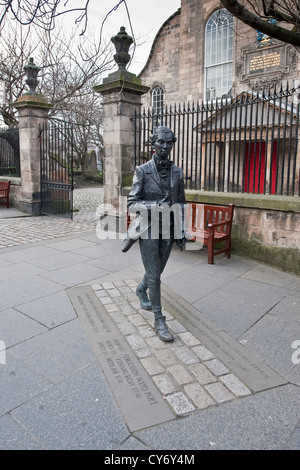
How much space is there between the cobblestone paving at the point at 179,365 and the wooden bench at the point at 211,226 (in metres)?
2.20

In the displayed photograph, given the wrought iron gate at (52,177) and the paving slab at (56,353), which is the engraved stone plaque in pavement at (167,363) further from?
the wrought iron gate at (52,177)

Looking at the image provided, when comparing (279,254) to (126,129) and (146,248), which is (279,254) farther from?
(126,129)

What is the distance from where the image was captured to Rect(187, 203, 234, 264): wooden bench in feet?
19.4

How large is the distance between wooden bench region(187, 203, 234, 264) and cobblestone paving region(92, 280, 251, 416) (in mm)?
2202

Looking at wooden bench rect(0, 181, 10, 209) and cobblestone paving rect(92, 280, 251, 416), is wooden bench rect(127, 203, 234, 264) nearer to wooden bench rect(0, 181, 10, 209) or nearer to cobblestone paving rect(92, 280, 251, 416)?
cobblestone paving rect(92, 280, 251, 416)

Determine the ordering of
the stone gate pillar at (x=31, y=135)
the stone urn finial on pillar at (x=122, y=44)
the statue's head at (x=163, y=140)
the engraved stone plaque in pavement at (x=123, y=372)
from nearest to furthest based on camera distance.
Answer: the engraved stone plaque in pavement at (x=123, y=372), the statue's head at (x=163, y=140), the stone urn finial on pillar at (x=122, y=44), the stone gate pillar at (x=31, y=135)

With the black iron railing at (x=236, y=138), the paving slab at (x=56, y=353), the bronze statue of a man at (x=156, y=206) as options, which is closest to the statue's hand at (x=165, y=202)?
the bronze statue of a man at (x=156, y=206)

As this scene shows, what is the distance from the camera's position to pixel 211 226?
5.77m

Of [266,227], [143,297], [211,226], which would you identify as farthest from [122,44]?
[143,297]

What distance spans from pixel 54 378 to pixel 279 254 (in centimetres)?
431

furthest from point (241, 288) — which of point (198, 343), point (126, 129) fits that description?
point (126, 129)

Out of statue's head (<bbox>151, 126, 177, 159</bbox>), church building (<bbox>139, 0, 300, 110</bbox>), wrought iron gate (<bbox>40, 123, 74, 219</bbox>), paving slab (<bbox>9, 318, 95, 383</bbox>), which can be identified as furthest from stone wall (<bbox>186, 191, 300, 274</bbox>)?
church building (<bbox>139, 0, 300, 110</bbox>)

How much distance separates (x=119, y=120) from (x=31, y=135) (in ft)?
13.5

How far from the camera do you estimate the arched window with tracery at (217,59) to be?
54.7 feet
